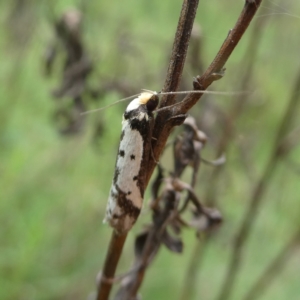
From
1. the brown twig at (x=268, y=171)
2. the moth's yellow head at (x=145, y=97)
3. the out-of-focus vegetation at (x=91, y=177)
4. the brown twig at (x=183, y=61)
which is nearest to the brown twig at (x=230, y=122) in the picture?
the out-of-focus vegetation at (x=91, y=177)

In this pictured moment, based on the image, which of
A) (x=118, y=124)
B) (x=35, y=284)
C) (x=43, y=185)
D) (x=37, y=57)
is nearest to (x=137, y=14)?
(x=37, y=57)

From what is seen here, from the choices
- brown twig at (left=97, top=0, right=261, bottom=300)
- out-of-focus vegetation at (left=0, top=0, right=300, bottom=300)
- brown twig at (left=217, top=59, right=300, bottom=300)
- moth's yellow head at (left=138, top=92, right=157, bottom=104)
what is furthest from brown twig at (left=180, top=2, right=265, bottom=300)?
brown twig at (left=97, top=0, right=261, bottom=300)

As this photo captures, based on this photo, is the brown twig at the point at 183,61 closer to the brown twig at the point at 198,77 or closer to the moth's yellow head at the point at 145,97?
the brown twig at the point at 198,77

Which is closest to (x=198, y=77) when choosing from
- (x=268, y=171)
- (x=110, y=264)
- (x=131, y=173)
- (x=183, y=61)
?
(x=183, y=61)

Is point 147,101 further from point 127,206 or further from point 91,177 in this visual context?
point 91,177

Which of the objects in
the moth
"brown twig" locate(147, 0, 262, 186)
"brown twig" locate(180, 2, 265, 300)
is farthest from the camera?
"brown twig" locate(180, 2, 265, 300)

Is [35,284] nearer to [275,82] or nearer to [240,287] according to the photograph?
[240,287]

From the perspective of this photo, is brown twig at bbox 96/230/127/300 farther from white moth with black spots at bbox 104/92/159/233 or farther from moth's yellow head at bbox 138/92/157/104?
moth's yellow head at bbox 138/92/157/104
